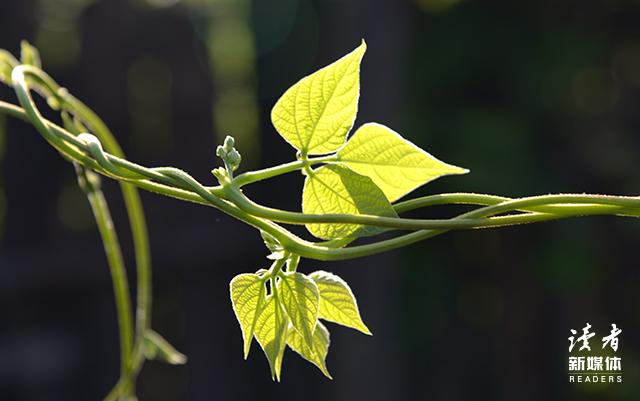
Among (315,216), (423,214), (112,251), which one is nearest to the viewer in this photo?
(315,216)

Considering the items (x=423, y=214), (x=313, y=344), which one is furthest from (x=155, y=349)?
(x=423, y=214)

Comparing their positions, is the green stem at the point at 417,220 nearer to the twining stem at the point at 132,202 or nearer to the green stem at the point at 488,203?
the green stem at the point at 488,203

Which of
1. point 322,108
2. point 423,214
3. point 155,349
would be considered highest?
point 423,214

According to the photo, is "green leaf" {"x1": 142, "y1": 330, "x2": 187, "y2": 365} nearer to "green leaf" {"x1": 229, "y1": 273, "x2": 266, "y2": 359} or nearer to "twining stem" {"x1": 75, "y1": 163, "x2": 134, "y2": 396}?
"twining stem" {"x1": 75, "y1": 163, "x2": 134, "y2": 396}

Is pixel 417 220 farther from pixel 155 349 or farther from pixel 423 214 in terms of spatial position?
pixel 423 214

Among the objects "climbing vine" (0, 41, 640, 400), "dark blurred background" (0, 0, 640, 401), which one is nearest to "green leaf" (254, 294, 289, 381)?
"climbing vine" (0, 41, 640, 400)

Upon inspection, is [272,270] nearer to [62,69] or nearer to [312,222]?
[312,222]
